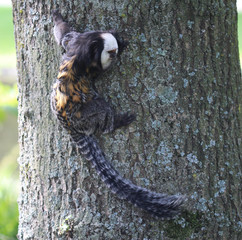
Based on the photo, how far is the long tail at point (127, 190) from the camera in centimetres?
198

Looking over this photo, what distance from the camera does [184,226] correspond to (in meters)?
2.02

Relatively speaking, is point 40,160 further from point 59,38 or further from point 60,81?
point 59,38

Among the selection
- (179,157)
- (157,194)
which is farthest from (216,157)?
(157,194)

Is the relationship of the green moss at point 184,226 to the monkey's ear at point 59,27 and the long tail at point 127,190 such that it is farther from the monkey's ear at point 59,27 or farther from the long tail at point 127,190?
the monkey's ear at point 59,27

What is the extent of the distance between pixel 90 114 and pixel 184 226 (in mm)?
752

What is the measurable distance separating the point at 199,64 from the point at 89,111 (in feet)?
2.04

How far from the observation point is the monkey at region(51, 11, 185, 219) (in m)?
1.97

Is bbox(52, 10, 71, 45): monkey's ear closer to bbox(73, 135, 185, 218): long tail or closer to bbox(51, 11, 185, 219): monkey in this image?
bbox(51, 11, 185, 219): monkey

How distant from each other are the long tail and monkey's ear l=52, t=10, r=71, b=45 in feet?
1.72

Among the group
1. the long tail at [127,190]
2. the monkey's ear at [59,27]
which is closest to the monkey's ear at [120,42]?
the monkey's ear at [59,27]

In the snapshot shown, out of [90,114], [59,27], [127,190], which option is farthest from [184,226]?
[59,27]

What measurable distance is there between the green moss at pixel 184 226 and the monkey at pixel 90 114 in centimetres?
5

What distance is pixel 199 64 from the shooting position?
6.70ft

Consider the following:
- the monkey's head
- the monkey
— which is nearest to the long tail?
the monkey
